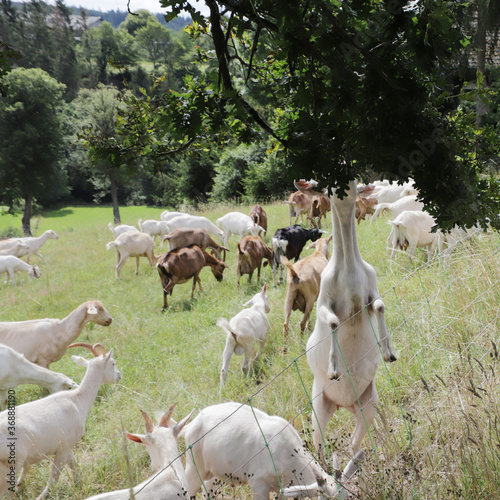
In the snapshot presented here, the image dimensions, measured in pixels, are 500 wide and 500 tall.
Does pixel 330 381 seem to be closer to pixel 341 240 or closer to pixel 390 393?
pixel 341 240

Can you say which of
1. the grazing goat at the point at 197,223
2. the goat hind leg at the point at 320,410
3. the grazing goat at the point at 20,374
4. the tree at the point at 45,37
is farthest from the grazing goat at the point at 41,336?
the tree at the point at 45,37

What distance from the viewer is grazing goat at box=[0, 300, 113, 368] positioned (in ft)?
22.1

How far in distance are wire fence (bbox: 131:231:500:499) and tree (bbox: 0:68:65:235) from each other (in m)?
30.2

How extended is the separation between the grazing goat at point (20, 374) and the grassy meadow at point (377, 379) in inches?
23.5

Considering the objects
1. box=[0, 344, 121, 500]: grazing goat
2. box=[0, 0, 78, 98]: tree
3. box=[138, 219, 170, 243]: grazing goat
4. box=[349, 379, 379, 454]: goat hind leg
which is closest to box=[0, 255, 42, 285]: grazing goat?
box=[138, 219, 170, 243]: grazing goat

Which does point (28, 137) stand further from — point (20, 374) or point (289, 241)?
point (20, 374)

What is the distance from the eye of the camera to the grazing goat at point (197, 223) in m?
16.1

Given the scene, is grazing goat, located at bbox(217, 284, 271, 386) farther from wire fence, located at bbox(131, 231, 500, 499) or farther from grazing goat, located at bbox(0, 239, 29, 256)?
grazing goat, located at bbox(0, 239, 29, 256)

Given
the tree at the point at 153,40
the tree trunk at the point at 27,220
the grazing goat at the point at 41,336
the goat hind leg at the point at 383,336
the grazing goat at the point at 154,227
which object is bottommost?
the tree trunk at the point at 27,220

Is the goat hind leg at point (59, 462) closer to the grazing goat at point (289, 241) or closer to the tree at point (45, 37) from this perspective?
the grazing goat at point (289, 241)

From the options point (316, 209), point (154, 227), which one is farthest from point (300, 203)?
point (154, 227)

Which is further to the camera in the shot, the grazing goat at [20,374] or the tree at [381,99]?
the grazing goat at [20,374]

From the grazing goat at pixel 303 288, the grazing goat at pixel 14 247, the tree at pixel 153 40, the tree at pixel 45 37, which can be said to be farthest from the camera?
the tree at pixel 153 40

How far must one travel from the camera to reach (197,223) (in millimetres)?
16281
